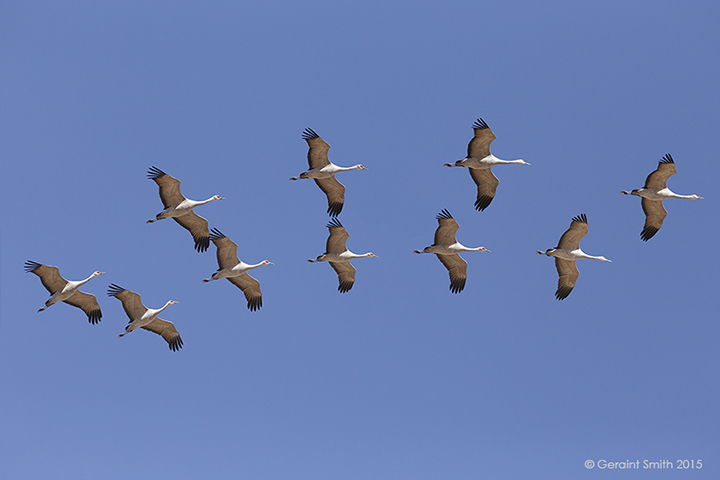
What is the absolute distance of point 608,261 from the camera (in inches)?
1407

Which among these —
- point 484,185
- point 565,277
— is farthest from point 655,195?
point 484,185

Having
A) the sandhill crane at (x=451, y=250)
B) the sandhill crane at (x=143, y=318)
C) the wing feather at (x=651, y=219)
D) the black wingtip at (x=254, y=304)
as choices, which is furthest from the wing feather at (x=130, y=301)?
the wing feather at (x=651, y=219)

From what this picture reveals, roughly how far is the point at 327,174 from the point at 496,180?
7.52 meters

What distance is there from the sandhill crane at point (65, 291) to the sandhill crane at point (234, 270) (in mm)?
5558

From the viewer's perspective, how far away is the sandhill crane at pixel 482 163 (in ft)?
112

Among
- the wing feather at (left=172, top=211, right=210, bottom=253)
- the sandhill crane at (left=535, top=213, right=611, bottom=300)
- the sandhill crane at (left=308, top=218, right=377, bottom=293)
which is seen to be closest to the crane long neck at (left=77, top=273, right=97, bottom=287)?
the wing feather at (left=172, top=211, right=210, bottom=253)

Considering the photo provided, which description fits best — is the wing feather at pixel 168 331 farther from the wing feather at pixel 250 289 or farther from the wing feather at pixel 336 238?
the wing feather at pixel 336 238

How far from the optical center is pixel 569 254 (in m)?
34.7

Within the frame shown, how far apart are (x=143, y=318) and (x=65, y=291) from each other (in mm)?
3542

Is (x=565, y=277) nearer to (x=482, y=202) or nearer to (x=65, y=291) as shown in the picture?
(x=482, y=202)

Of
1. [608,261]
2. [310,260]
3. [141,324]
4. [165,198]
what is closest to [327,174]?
[310,260]

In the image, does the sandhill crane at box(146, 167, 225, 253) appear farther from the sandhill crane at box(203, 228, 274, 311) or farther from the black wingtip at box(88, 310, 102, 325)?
the black wingtip at box(88, 310, 102, 325)

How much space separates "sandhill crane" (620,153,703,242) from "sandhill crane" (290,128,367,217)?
12419 mm

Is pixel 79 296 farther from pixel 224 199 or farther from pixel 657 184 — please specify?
pixel 657 184
